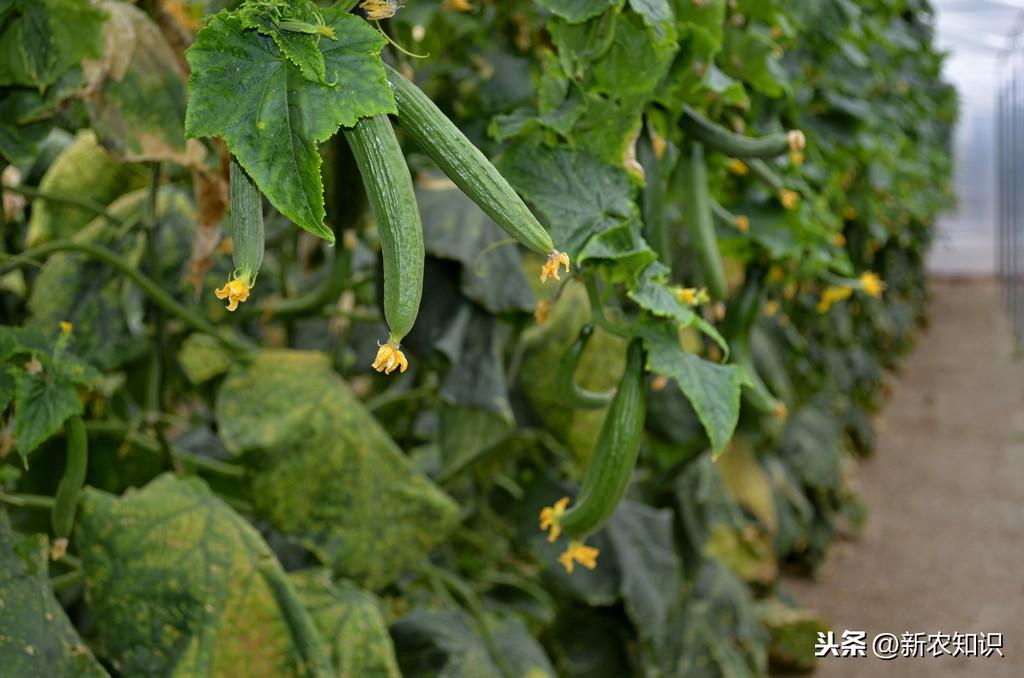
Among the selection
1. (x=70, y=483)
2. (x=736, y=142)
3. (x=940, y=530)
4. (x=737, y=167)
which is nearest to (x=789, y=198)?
(x=737, y=167)

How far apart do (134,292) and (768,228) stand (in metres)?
0.75

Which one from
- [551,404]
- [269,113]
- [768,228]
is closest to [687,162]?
[768,228]

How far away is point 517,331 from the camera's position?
1351mm

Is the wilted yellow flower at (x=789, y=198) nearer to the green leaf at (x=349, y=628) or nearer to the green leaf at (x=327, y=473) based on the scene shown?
the green leaf at (x=327, y=473)

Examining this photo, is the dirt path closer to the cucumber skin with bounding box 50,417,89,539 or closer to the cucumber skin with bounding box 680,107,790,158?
the cucumber skin with bounding box 680,107,790,158

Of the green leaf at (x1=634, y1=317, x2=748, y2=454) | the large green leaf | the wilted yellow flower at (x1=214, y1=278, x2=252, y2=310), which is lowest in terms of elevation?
the large green leaf

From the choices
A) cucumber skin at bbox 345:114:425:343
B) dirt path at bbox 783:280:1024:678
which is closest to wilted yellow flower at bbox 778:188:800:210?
cucumber skin at bbox 345:114:425:343

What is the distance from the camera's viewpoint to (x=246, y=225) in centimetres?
59

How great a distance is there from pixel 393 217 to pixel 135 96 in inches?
19.9

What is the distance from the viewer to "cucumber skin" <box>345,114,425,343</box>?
0.59m

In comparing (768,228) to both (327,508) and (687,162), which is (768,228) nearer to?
(687,162)

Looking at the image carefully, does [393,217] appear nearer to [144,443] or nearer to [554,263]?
[554,263]

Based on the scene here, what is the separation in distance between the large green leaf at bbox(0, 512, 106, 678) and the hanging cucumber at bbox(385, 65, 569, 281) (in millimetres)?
470

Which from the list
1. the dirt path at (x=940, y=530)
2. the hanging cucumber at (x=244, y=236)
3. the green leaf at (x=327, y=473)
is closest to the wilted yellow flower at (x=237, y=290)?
the hanging cucumber at (x=244, y=236)
